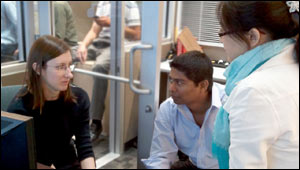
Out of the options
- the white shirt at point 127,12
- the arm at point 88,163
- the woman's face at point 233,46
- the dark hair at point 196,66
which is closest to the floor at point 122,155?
the arm at point 88,163

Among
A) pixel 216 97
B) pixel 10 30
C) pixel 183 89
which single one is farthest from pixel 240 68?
pixel 10 30

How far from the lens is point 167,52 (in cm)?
157

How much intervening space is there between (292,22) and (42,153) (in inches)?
43.6

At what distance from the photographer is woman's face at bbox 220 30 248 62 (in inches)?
28.3

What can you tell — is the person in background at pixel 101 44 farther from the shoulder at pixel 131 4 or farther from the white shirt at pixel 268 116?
the white shirt at pixel 268 116

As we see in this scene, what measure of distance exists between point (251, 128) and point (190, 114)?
1.82 feet

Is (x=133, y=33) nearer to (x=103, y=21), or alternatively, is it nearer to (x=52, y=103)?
(x=103, y=21)

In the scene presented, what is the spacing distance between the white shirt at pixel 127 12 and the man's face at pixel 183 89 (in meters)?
0.59

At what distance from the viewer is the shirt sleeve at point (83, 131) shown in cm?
145

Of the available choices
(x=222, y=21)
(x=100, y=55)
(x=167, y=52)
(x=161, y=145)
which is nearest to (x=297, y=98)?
(x=222, y=21)

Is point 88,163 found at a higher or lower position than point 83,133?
lower

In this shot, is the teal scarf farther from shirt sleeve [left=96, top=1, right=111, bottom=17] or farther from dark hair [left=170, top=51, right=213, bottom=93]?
shirt sleeve [left=96, top=1, right=111, bottom=17]

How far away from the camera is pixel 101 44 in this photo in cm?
179

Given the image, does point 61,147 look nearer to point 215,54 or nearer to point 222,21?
point 215,54
